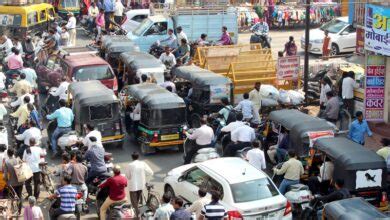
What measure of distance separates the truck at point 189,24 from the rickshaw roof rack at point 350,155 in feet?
54.1

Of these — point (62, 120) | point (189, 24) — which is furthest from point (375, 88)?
point (189, 24)

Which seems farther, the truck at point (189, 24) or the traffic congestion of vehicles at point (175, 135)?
the truck at point (189, 24)

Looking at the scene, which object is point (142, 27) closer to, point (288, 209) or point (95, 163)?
point (95, 163)

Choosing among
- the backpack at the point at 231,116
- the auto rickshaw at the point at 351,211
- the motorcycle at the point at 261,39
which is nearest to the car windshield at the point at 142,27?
the motorcycle at the point at 261,39

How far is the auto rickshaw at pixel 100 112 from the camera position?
21719 mm

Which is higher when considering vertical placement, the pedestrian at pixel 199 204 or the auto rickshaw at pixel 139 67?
the auto rickshaw at pixel 139 67

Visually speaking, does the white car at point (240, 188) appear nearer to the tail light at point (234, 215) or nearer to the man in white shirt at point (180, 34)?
the tail light at point (234, 215)

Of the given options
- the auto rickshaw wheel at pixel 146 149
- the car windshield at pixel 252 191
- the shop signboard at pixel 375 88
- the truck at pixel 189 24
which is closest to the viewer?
the car windshield at pixel 252 191

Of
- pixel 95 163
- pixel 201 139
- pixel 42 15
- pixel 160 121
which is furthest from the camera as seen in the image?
pixel 42 15

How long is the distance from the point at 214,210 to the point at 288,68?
11.1 m

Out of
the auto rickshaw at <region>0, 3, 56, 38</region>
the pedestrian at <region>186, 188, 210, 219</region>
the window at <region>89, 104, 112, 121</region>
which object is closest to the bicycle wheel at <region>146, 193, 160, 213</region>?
the pedestrian at <region>186, 188, 210, 219</region>

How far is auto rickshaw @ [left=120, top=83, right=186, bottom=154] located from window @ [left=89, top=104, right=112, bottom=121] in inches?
36.8

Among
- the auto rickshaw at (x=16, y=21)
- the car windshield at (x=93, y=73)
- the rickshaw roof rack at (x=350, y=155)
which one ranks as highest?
the auto rickshaw at (x=16, y=21)

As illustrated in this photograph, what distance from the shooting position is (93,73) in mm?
25641
